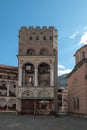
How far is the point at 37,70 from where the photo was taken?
41938mm

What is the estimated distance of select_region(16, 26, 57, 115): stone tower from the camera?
4056cm

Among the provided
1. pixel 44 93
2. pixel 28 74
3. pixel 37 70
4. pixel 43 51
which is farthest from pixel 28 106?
pixel 43 51

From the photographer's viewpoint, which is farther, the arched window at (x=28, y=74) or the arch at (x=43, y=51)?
the arch at (x=43, y=51)

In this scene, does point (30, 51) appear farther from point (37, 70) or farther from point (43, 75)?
point (43, 75)

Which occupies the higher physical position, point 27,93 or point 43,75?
point 43,75

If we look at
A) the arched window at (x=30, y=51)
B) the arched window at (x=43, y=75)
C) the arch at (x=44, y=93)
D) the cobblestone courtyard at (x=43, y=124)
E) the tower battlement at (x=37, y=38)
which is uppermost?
the tower battlement at (x=37, y=38)

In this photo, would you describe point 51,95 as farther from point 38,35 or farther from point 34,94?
point 38,35

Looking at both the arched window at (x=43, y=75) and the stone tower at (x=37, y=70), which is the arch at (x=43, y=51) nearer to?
the stone tower at (x=37, y=70)

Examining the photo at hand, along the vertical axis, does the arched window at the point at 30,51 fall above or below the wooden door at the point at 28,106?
above

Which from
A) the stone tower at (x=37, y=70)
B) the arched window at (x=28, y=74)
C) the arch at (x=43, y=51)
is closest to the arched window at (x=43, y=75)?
the stone tower at (x=37, y=70)

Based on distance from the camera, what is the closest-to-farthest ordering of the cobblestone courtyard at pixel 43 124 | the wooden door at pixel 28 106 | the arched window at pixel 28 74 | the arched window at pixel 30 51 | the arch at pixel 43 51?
1. the cobblestone courtyard at pixel 43 124
2. the wooden door at pixel 28 106
3. the arched window at pixel 28 74
4. the arched window at pixel 30 51
5. the arch at pixel 43 51

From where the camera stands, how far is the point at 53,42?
44.4 metres

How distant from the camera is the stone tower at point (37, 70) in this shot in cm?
4056

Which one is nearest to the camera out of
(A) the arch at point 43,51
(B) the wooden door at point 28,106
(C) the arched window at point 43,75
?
(B) the wooden door at point 28,106
